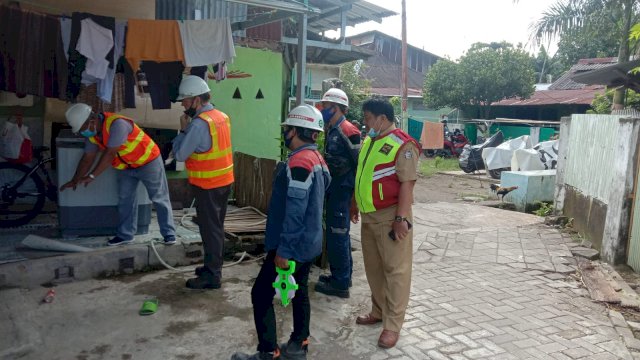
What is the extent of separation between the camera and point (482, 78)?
26.1m

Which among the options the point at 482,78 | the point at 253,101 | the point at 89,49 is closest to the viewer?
the point at 89,49

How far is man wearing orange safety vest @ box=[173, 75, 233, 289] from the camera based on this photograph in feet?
14.7

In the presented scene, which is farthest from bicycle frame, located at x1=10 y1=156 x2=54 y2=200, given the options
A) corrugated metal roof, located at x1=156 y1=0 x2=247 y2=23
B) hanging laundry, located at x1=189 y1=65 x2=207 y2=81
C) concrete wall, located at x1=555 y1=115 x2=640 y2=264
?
concrete wall, located at x1=555 y1=115 x2=640 y2=264

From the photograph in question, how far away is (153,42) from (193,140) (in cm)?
213

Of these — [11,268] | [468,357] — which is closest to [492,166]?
[468,357]

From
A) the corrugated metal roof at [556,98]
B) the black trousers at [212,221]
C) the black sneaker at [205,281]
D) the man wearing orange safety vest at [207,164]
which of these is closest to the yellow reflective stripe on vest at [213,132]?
the man wearing orange safety vest at [207,164]

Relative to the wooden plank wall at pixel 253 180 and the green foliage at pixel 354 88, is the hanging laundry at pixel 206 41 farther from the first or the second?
the green foliage at pixel 354 88

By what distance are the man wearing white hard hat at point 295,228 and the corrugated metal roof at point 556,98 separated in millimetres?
23450

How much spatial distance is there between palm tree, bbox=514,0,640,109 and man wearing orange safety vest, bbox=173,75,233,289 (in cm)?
1109

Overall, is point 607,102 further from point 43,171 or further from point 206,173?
point 43,171

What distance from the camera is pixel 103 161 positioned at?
4.97 meters

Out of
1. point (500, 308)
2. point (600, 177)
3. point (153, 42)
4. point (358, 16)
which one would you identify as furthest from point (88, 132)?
point (358, 16)

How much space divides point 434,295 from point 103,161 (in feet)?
11.7

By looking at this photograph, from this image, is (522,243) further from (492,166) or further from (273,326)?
(492,166)
